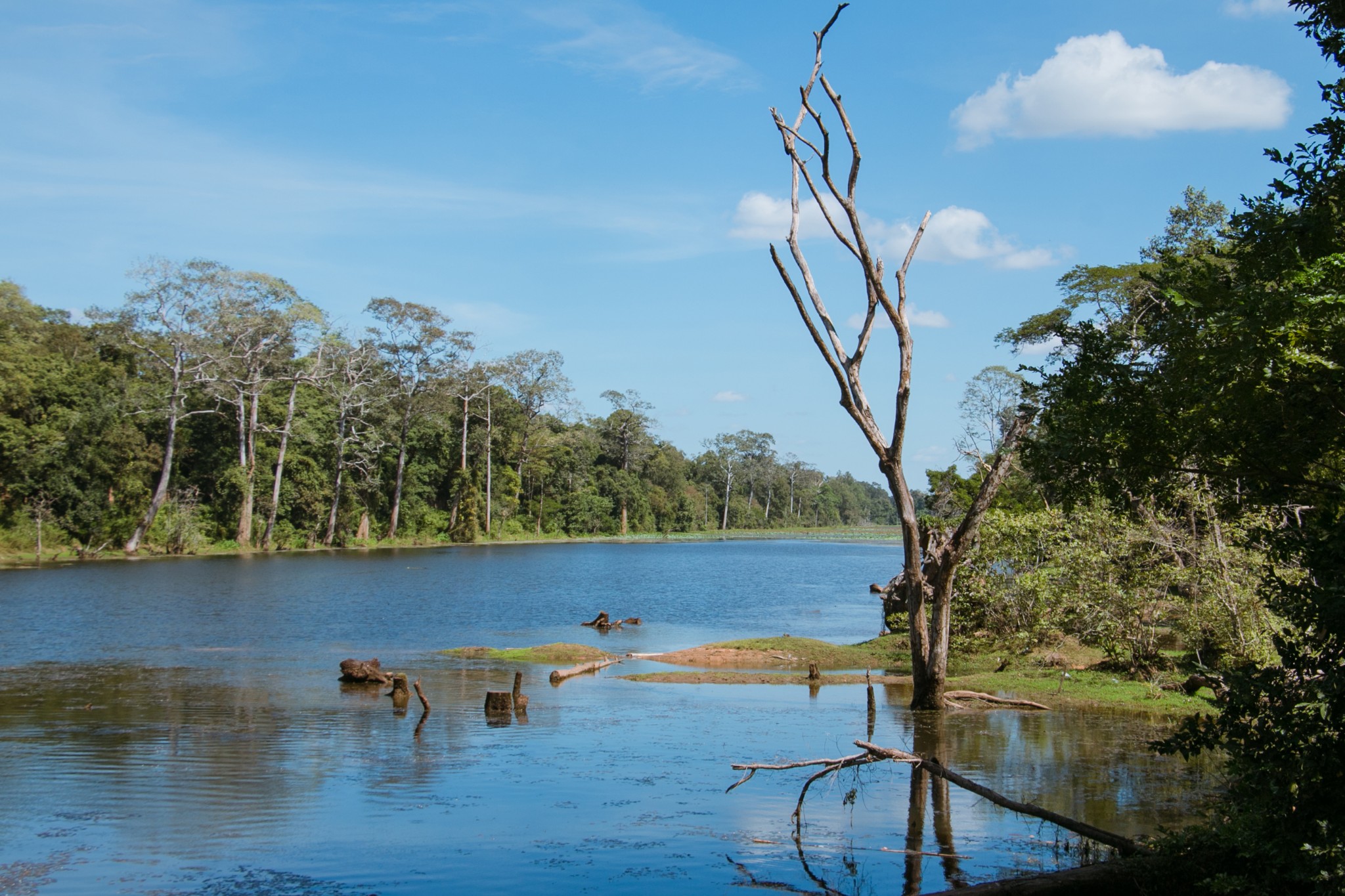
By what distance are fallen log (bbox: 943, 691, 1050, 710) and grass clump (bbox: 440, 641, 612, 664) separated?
392 inches

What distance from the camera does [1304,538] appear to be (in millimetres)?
6258

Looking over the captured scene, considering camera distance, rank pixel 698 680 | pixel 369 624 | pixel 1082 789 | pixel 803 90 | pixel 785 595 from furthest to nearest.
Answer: pixel 785 595 < pixel 369 624 < pixel 698 680 < pixel 803 90 < pixel 1082 789

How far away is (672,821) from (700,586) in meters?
39.3

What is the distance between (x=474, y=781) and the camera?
12.6 metres

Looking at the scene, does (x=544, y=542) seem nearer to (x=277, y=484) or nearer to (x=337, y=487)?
(x=337, y=487)

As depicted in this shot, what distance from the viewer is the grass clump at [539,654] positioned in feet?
80.3

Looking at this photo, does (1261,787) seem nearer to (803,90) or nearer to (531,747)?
(531,747)

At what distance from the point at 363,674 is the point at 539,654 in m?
5.76

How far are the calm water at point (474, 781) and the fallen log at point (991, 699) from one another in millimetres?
295

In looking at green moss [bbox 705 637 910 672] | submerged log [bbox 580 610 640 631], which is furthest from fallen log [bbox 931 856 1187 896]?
submerged log [bbox 580 610 640 631]

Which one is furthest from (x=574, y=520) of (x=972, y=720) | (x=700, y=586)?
(x=972, y=720)

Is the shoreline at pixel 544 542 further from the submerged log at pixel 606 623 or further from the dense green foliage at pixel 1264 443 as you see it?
the dense green foliage at pixel 1264 443

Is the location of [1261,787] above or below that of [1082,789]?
above

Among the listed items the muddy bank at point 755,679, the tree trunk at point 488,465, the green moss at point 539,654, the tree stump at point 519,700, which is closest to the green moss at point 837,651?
the muddy bank at point 755,679
